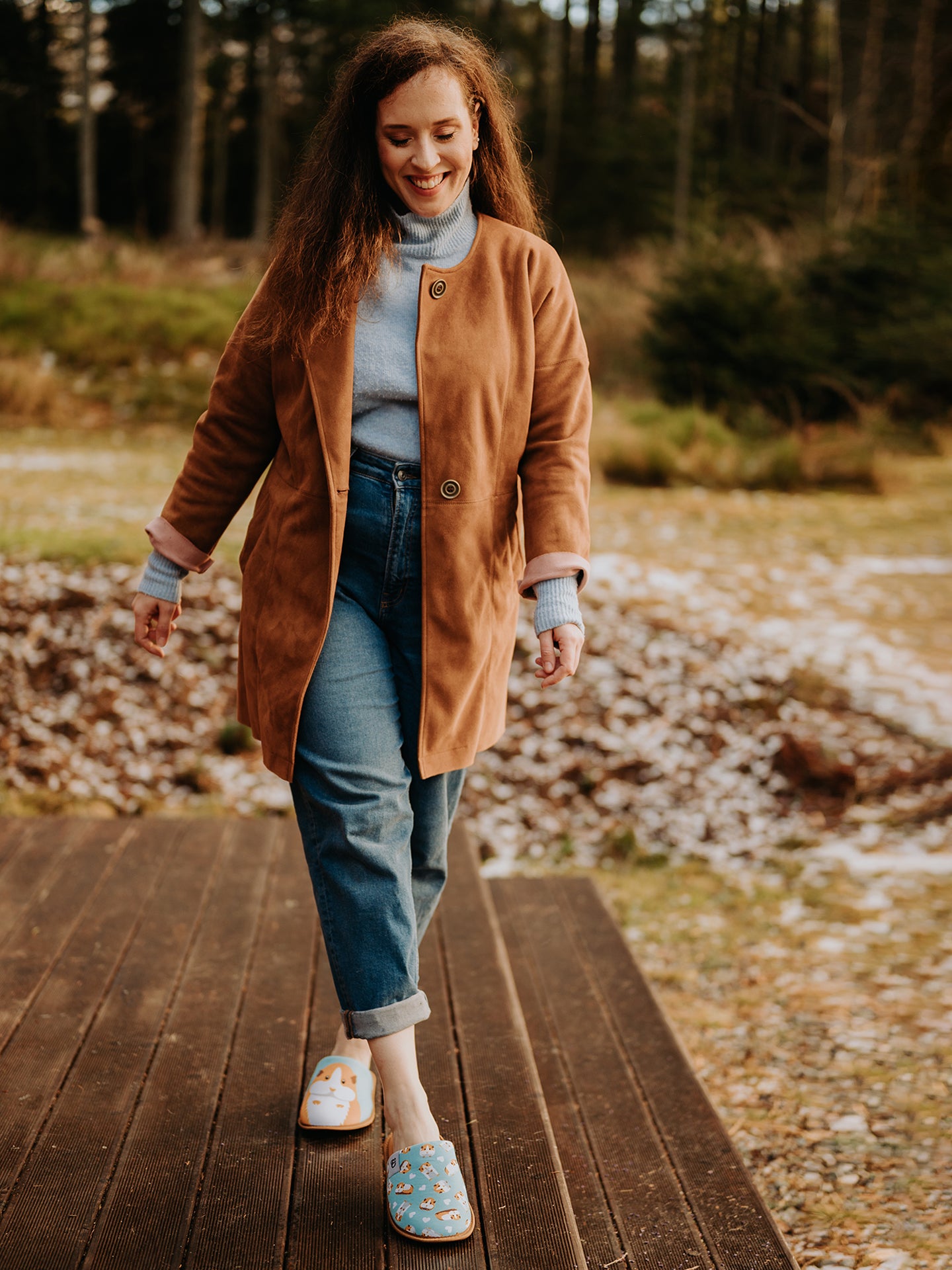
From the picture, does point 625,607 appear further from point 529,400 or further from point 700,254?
point 700,254

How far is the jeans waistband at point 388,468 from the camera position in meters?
1.80

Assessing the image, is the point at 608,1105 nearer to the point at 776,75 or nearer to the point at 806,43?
the point at 776,75

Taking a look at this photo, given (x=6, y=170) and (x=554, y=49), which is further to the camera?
(x=554, y=49)

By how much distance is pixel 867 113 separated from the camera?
16.7 m

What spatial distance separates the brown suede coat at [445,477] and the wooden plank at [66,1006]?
0.75 metres

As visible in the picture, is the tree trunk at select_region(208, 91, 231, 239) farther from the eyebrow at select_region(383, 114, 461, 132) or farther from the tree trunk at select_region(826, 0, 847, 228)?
the eyebrow at select_region(383, 114, 461, 132)

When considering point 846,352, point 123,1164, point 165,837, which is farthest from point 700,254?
point 123,1164

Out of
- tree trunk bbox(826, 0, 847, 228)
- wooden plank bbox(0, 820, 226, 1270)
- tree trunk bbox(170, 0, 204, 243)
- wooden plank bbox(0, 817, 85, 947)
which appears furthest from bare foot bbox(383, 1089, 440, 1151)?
tree trunk bbox(170, 0, 204, 243)

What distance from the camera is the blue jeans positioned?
5.83 ft

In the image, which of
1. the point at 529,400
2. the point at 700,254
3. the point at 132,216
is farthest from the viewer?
Result: the point at 132,216

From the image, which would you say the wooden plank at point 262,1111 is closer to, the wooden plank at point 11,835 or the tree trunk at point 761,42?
the wooden plank at point 11,835

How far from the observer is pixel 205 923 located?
280cm

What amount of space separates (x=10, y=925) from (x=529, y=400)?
1.74 metres

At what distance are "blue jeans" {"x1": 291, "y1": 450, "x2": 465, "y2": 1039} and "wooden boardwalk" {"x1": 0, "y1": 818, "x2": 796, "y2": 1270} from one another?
0.32 meters
